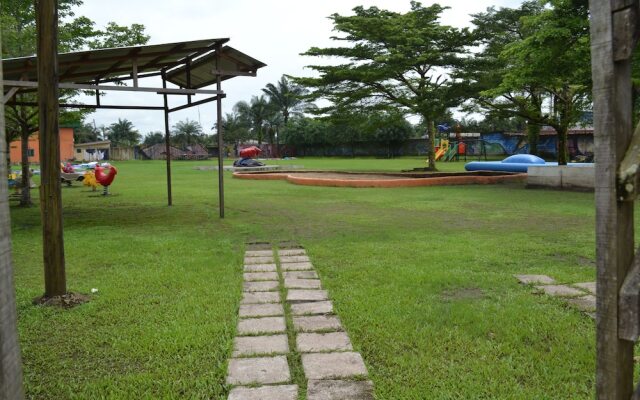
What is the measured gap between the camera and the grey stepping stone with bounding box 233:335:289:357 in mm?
2711

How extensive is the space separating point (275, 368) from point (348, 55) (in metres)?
18.0

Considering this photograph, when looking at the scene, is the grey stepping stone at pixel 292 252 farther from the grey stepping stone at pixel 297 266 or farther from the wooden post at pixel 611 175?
the wooden post at pixel 611 175

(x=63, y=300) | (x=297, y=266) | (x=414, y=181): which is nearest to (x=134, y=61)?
(x=297, y=266)

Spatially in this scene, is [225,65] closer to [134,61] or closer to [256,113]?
[134,61]

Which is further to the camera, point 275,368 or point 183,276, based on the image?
point 183,276

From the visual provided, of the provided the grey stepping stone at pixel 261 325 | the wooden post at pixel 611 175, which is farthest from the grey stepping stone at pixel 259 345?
the wooden post at pixel 611 175

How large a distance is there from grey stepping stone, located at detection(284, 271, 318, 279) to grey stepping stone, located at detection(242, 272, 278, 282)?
0.11 m

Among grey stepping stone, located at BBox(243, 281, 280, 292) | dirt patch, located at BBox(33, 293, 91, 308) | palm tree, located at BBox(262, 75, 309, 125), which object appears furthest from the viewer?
palm tree, located at BBox(262, 75, 309, 125)

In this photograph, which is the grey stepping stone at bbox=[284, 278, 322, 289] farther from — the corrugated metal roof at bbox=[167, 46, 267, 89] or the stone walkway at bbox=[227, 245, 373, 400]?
the corrugated metal roof at bbox=[167, 46, 267, 89]

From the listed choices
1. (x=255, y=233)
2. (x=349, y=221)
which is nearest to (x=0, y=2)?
(x=255, y=233)

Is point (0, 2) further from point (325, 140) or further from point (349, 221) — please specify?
point (325, 140)

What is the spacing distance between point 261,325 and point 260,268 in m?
1.61

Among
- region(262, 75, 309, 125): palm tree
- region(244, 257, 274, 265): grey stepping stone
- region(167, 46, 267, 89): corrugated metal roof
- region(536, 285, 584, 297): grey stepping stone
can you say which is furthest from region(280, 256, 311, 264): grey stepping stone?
region(262, 75, 309, 125): palm tree

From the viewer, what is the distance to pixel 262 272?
15.0 feet
